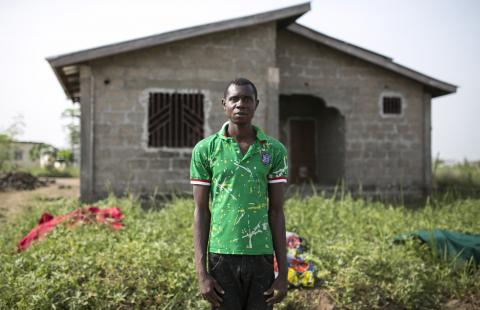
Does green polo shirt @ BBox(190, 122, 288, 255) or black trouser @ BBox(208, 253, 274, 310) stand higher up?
green polo shirt @ BBox(190, 122, 288, 255)

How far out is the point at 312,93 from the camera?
34.4 feet

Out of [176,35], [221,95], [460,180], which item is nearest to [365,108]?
[221,95]

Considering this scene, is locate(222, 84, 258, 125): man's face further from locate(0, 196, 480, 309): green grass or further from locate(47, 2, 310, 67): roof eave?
locate(47, 2, 310, 67): roof eave

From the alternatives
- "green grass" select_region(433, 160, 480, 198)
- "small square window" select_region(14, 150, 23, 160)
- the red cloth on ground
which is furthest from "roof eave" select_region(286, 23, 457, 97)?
"small square window" select_region(14, 150, 23, 160)

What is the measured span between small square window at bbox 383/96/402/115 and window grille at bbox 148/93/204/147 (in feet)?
15.6

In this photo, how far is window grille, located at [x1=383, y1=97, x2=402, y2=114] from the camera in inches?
428

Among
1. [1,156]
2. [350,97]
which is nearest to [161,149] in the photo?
[350,97]

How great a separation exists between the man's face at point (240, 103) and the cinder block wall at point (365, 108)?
26.6ft

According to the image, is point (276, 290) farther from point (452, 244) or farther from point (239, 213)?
point (452, 244)

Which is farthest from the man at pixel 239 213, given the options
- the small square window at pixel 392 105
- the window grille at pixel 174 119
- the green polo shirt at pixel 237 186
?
the small square window at pixel 392 105

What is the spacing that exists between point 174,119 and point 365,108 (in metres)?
4.76

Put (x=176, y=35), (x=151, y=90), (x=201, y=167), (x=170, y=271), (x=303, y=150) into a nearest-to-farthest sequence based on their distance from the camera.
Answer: (x=201, y=167)
(x=170, y=271)
(x=176, y=35)
(x=151, y=90)
(x=303, y=150)

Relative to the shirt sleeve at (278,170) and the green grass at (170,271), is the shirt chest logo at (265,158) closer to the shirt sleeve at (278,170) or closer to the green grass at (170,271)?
the shirt sleeve at (278,170)

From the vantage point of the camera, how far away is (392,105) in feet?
35.9
